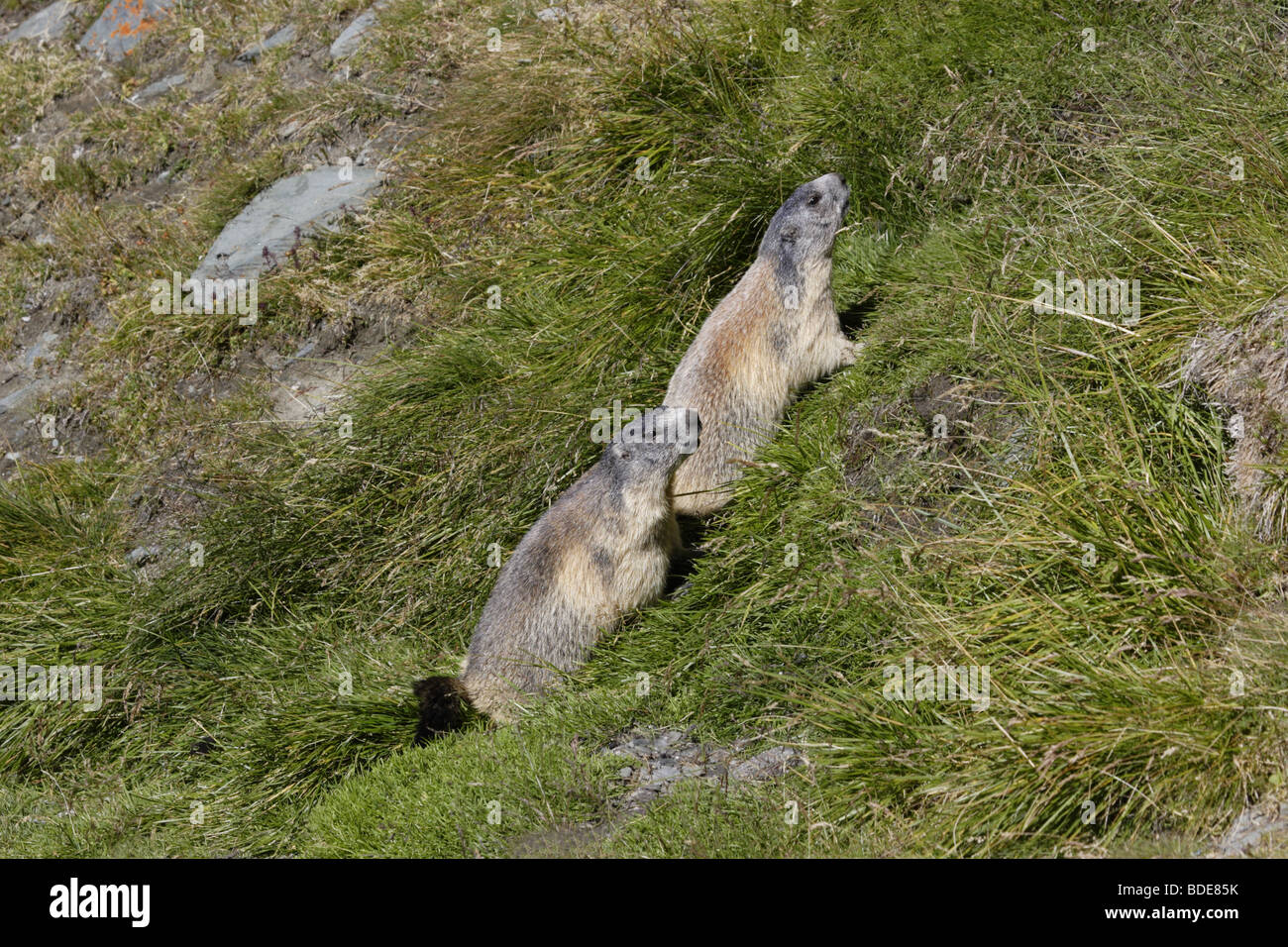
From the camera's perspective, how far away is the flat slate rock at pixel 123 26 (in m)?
15.2

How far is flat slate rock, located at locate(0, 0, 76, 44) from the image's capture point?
16219mm

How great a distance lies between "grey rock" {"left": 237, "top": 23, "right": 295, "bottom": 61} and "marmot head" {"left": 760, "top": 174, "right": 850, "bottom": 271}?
8561mm

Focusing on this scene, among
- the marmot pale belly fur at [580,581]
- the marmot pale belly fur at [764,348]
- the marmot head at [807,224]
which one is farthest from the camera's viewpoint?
the marmot head at [807,224]

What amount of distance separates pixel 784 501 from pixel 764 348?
1.25 meters

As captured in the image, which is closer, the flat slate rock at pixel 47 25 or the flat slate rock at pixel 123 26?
the flat slate rock at pixel 123 26

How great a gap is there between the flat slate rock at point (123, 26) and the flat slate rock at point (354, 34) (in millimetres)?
4123

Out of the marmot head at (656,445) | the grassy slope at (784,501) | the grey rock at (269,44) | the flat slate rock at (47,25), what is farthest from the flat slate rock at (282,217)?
the flat slate rock at (47,25)

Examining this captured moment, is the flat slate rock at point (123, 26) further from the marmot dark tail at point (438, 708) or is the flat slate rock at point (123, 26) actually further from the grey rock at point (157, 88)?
the marmot dark tail at point (438, 708)

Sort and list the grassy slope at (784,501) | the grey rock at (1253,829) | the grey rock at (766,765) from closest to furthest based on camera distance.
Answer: the grey rock at (1253,829), the grassy slope at (784,501), the grey rock at (766,765)

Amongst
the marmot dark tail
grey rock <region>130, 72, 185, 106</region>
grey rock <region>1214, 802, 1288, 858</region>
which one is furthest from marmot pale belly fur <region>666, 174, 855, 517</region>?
grey rock <region>130, 72, 185, 106</region>

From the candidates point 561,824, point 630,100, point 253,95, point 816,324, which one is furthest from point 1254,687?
point 253,95

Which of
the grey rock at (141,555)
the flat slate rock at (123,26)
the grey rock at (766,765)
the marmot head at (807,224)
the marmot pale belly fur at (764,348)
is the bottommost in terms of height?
the grey rock at (141,555)

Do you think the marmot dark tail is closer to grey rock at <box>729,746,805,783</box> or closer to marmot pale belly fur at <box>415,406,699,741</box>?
marmot pale belly fur at <box>415,406,699,741</box>

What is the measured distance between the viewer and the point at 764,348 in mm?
7387
